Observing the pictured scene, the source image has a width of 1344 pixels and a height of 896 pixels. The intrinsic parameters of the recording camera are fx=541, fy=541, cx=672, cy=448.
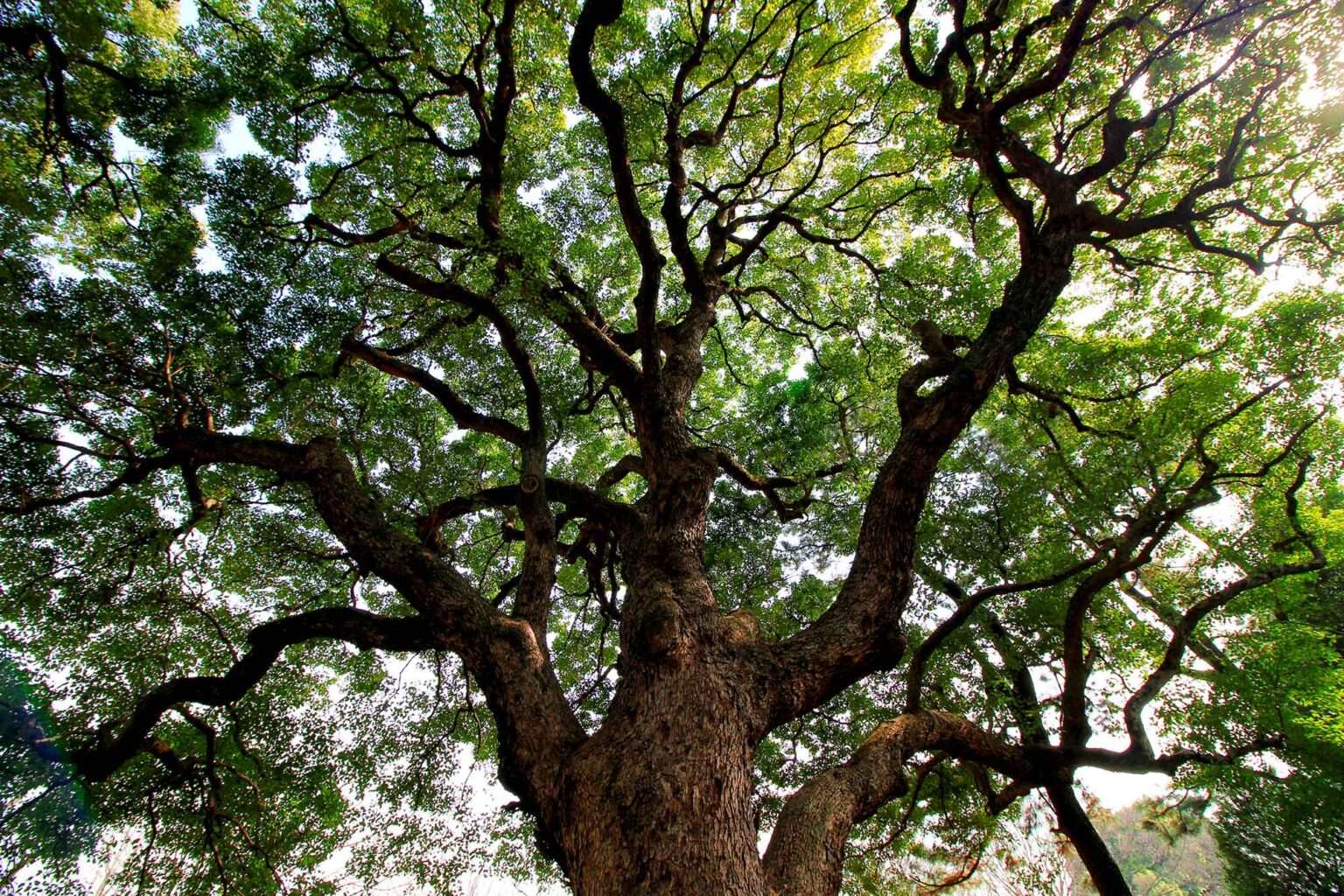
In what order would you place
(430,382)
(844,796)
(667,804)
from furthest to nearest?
(430,382), (844,796), (667,804)

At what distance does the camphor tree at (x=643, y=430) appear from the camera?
11.3 ft

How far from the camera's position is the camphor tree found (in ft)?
11.3

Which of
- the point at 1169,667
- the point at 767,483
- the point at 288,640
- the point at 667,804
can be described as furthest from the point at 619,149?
the point at 1169,667

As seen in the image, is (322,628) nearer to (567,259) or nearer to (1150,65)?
(567,259)

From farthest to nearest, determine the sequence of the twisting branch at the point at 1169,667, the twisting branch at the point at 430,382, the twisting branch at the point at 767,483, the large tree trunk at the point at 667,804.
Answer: the twisting branch at the point at 430,382 < the twisting branch at the point at 767,483 < the twisting branch at the point at 1169,667 < the large tree trunk at the point at 667,804

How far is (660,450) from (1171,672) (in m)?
4.77

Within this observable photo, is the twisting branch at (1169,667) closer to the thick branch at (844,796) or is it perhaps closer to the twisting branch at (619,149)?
the thick branch at (844,796)

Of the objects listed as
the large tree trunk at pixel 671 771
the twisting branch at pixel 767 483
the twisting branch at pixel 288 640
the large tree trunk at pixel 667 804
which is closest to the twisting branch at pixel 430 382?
the twisting branch at pixel 767 483

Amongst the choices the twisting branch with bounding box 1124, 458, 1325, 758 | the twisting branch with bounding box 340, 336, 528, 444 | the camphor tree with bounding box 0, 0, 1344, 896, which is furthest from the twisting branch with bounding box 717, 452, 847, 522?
the twisting branch with bounding box 1124, 458, 1325, 758

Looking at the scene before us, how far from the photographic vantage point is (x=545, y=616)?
13.1 ft

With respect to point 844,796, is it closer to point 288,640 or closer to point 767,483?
point 767,483

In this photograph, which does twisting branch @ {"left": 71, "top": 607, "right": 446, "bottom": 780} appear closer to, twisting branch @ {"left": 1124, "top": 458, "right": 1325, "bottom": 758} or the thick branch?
the thick branch

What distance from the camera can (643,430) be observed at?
486 centimetres

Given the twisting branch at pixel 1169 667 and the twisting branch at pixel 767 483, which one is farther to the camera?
the twisting branch at pixel 767 483
